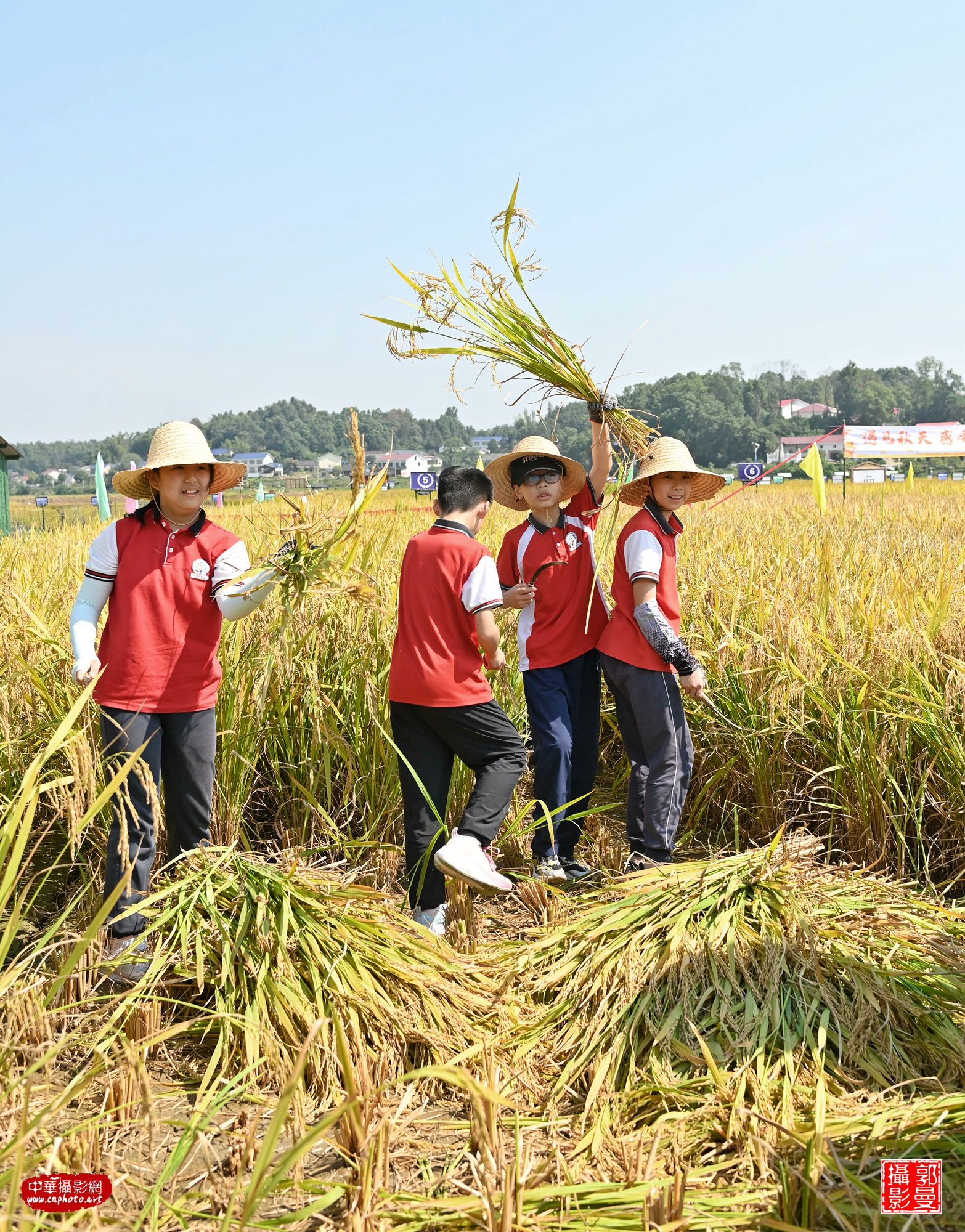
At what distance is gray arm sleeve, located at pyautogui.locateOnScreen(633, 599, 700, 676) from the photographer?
294cm

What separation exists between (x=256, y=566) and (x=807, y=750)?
2134 millimetres

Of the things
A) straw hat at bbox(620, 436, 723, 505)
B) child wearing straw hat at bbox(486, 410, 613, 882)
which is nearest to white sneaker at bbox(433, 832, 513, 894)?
child wearing straw hat at bbox(486, 410, 613, 882)

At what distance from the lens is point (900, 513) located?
10023 mm

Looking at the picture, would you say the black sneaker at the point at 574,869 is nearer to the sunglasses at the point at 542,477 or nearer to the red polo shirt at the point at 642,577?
the red polo shirt at the point at 642,577

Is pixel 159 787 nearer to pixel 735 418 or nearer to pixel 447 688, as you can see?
pixel 447 688

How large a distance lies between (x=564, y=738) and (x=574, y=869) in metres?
0.49

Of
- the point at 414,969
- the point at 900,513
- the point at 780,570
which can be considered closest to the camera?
the point at 414,969

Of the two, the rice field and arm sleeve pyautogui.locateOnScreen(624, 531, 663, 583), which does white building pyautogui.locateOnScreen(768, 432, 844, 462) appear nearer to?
the rice field

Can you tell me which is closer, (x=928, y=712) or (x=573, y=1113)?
(x=573, y=1113)

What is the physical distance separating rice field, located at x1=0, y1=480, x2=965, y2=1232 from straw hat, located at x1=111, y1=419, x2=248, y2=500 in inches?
11.8

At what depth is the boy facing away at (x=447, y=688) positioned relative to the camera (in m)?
2.79

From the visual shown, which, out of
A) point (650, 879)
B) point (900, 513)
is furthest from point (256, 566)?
point (900, 513)

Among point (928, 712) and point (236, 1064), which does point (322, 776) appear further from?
point (928, 712)

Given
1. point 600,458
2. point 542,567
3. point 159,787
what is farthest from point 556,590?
point 159,787
